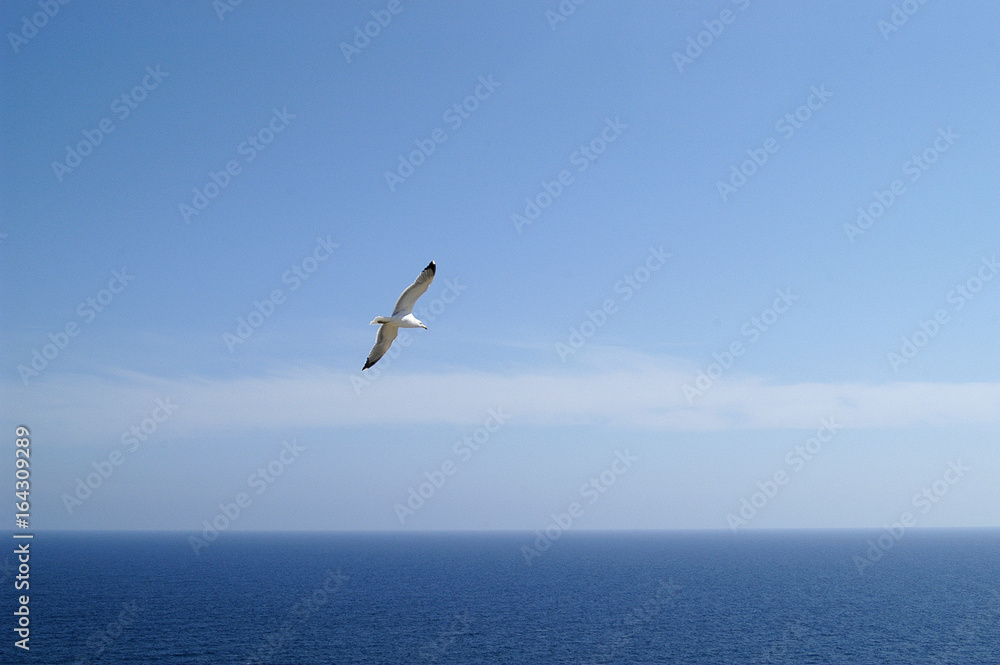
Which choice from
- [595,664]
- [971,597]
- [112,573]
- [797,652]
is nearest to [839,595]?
[971,597]

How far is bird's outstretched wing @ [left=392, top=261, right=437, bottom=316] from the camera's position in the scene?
23.0 metres

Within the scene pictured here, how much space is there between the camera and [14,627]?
106375mm

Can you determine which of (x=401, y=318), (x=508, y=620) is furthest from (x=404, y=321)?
(x=508, y=620)

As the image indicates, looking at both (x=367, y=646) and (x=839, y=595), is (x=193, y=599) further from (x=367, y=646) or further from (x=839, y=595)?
(x=839, y=595)

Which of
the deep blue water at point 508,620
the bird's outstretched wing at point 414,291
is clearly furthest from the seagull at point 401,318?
the deep blue water at point 508,620

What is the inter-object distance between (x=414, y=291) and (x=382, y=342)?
209 centimetres

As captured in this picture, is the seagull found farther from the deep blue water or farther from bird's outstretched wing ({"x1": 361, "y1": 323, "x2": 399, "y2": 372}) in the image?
the deep blue water

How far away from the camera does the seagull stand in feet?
75.5

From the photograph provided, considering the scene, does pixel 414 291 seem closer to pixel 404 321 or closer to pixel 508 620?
pixel 404 321

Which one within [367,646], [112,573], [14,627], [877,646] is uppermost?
[112,573]

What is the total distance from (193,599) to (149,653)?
165 ft

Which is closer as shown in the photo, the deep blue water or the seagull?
the seagull

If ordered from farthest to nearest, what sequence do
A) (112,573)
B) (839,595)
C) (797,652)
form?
(112,573) → (839,595) → (797,652)

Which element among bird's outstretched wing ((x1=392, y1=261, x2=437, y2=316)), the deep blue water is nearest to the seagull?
bird's outstretched wing ((x1=392, y1=261, x2=437, y2=316))
